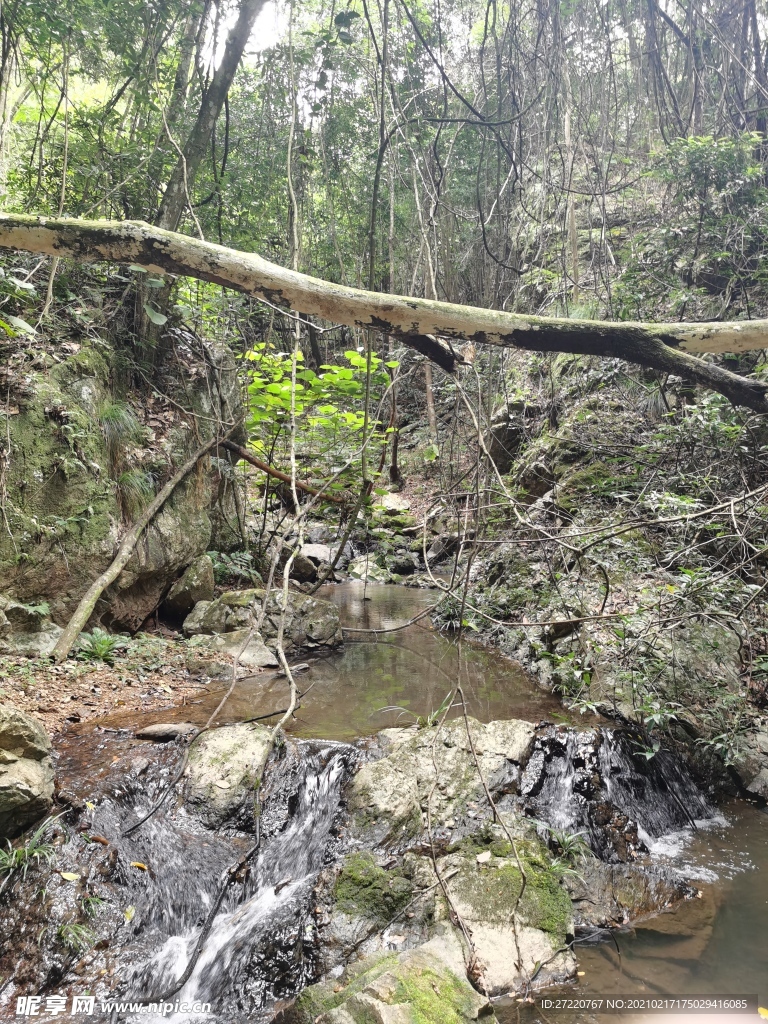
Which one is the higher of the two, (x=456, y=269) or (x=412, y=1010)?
(x=456, y=269)

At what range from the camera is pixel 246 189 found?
24.0 ft

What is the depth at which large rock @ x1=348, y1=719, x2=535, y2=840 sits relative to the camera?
3654 millimetres

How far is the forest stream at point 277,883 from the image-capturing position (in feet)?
9.11

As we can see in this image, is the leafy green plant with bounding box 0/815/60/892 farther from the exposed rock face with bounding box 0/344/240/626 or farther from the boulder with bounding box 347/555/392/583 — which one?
the boulder with bounding box 347/555/392/583

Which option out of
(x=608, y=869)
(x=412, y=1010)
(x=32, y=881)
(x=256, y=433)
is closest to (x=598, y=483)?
(x=608, y=869)

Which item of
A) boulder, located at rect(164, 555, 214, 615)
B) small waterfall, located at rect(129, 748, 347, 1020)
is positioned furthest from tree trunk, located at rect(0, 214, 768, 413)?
boulder, located at rect(164, 555, 214, 615)

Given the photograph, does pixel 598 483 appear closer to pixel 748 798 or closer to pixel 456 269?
pixel 748 798

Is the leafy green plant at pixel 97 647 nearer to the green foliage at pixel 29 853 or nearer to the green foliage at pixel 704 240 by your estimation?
the green foliage at pixel 29 853

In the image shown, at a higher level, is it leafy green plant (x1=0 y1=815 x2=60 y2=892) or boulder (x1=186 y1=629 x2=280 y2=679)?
leafy green plant (x1=0 y1=815 x2=60 y2=892)

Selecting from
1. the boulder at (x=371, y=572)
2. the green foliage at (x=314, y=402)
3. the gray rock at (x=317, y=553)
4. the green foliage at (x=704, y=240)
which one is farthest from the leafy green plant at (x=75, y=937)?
the boulder at (x=371, y=572)

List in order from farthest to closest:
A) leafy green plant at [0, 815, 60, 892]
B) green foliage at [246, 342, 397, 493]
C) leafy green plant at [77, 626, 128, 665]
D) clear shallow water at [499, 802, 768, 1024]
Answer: green foliage at [246, 342, 397, 493], leafy green plant at [77, 626, 128, 665], leafy green plant at [0, 815, 60, 892], clear shallow water at [499, 802, 768, 1024]

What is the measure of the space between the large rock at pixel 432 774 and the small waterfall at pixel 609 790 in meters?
0.20

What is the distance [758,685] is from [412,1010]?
13.0 ft

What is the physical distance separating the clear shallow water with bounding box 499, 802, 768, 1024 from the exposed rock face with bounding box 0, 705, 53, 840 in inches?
99.6
